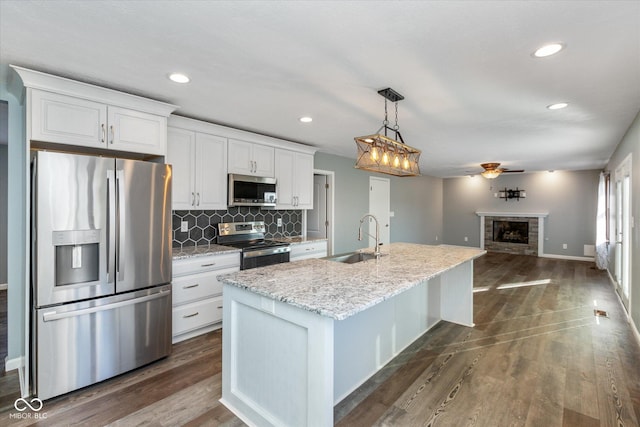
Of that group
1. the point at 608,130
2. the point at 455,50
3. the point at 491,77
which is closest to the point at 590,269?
the point at 608,130

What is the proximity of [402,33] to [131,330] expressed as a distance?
280 centimetres

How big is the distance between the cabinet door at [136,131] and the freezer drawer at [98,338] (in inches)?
47.4

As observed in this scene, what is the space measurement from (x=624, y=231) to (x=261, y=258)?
464cm

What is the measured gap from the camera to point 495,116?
3213mm

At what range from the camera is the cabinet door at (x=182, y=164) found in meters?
3.21

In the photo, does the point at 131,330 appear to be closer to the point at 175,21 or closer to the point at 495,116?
the point at 175,21

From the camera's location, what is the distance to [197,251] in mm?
3250

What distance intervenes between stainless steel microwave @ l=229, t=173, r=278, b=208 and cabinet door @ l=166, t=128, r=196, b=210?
473 millimetres

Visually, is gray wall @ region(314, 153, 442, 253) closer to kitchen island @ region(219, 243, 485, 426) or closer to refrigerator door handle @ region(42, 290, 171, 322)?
kitchen island @ region(219, 243, 485, 426)

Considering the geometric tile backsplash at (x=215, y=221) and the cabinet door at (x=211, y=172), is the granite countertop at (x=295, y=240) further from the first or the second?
the cabinet door at (x=211, y=172)

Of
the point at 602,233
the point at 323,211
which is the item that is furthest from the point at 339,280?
the point at 602,233

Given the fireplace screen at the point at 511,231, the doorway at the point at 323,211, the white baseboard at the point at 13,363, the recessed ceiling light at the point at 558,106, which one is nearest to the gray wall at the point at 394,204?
the doorway at the point at 323,211

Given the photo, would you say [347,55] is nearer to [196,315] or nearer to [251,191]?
[251,191]

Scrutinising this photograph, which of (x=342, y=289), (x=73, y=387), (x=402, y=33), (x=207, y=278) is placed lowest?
(x=73, y=387)
